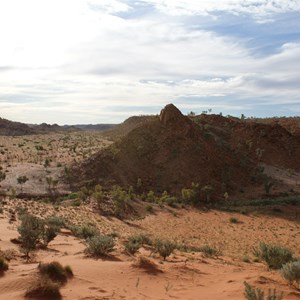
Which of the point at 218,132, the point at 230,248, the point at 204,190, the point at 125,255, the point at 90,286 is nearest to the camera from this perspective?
the point at 90,286

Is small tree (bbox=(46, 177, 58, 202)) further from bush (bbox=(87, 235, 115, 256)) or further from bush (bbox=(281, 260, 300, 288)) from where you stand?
bush (bbox=(281, 260, 300, 288))

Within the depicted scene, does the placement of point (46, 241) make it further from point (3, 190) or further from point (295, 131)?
point (295, 131)

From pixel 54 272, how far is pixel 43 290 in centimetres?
109

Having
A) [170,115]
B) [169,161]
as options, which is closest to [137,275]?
[169,161]

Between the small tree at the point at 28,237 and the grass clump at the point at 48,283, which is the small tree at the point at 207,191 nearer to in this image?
the small tree at the point at 28,237

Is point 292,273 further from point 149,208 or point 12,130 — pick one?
point 12,130

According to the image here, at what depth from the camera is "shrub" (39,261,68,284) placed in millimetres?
8203

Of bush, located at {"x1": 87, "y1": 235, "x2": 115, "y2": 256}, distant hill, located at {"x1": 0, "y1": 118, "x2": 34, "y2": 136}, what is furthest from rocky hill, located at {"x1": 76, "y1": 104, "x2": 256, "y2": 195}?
distant hill, located at {"x1": 0, "y1": 118, "x2": 34, "y2": 136}

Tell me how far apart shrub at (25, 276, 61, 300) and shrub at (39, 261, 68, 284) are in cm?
77

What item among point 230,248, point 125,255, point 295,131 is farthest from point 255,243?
point 295,131

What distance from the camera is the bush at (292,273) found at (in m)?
8.51

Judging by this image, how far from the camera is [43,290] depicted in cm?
724

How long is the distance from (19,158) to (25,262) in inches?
1295

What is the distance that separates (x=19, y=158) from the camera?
1623 inches
